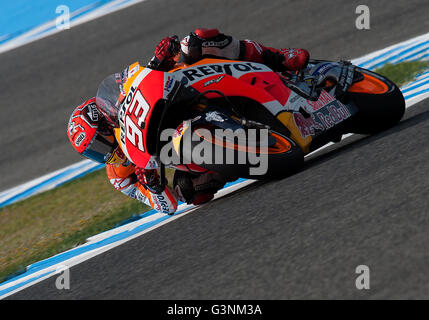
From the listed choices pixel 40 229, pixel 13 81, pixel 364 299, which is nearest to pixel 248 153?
pixel 364 299

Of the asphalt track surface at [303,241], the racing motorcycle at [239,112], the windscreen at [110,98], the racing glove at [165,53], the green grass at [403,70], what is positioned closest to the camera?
the asphalt track surface at [303,241]

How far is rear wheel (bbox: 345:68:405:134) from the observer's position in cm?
482

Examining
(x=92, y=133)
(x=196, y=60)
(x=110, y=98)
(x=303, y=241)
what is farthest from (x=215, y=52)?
(x=303, y=241)

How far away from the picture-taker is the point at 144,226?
16.5 feet

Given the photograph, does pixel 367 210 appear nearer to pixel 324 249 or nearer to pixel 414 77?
pixel 324 249

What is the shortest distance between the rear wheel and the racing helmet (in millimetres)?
1736

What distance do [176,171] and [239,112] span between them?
0.75m

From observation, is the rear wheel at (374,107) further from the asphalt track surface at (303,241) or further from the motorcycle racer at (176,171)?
the motorcycle racer at (176,171)

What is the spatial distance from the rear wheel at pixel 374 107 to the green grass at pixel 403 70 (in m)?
2.14

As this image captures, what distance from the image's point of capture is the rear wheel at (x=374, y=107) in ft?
15.8

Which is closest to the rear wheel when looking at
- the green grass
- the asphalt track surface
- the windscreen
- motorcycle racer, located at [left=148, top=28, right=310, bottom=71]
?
the asphalt track surface

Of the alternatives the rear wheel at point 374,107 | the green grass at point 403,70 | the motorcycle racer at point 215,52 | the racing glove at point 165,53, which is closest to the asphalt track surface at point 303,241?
the rear wheel at point 374,107

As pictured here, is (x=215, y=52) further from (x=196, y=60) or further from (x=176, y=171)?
(x=176, y=171)

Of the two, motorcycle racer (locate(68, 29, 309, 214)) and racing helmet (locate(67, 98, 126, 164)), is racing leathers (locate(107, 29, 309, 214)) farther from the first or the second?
racing helmet (locate(67, 98, 126, 164))
